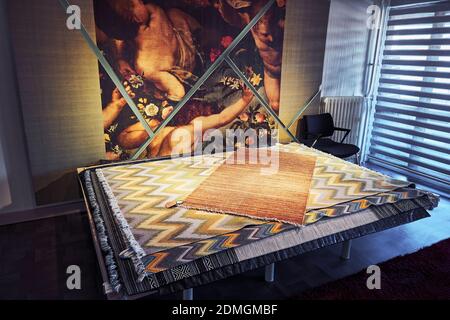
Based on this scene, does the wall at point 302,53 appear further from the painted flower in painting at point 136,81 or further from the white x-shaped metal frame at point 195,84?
the painted flower in painting at point 136,81

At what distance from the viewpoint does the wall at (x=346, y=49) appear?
418 cm

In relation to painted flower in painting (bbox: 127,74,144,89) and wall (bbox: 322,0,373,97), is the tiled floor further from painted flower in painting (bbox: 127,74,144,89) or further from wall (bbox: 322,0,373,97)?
wall (bbox: 322,0,373,97)

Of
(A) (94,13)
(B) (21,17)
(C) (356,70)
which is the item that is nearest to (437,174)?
(C) (356,70)

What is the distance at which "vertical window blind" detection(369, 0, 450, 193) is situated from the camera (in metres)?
3.85

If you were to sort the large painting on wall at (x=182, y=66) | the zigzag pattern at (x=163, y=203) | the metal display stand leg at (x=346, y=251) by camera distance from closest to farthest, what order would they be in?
the zigzag pattern at (x=163, y=203) < the metal display stand leg at (x=346, y=251) < the large painting on wall at (x=182, y=66)

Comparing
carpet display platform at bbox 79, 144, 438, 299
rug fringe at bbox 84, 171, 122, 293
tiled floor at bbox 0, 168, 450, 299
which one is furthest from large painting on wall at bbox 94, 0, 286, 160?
rug fringe at bbox 84, 171, 122, 293

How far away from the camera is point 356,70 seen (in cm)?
Result: 455

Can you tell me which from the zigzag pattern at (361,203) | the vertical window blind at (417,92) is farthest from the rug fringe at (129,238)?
the vertical window blind at (417,92)

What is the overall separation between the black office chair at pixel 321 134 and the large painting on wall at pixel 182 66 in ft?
1.57

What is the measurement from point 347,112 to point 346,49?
813 mm

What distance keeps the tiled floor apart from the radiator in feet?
5.84

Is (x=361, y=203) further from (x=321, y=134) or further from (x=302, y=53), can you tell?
(x=302, y=53)

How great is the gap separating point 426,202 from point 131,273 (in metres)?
2.01

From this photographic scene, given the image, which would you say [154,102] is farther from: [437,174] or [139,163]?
[437,174]
